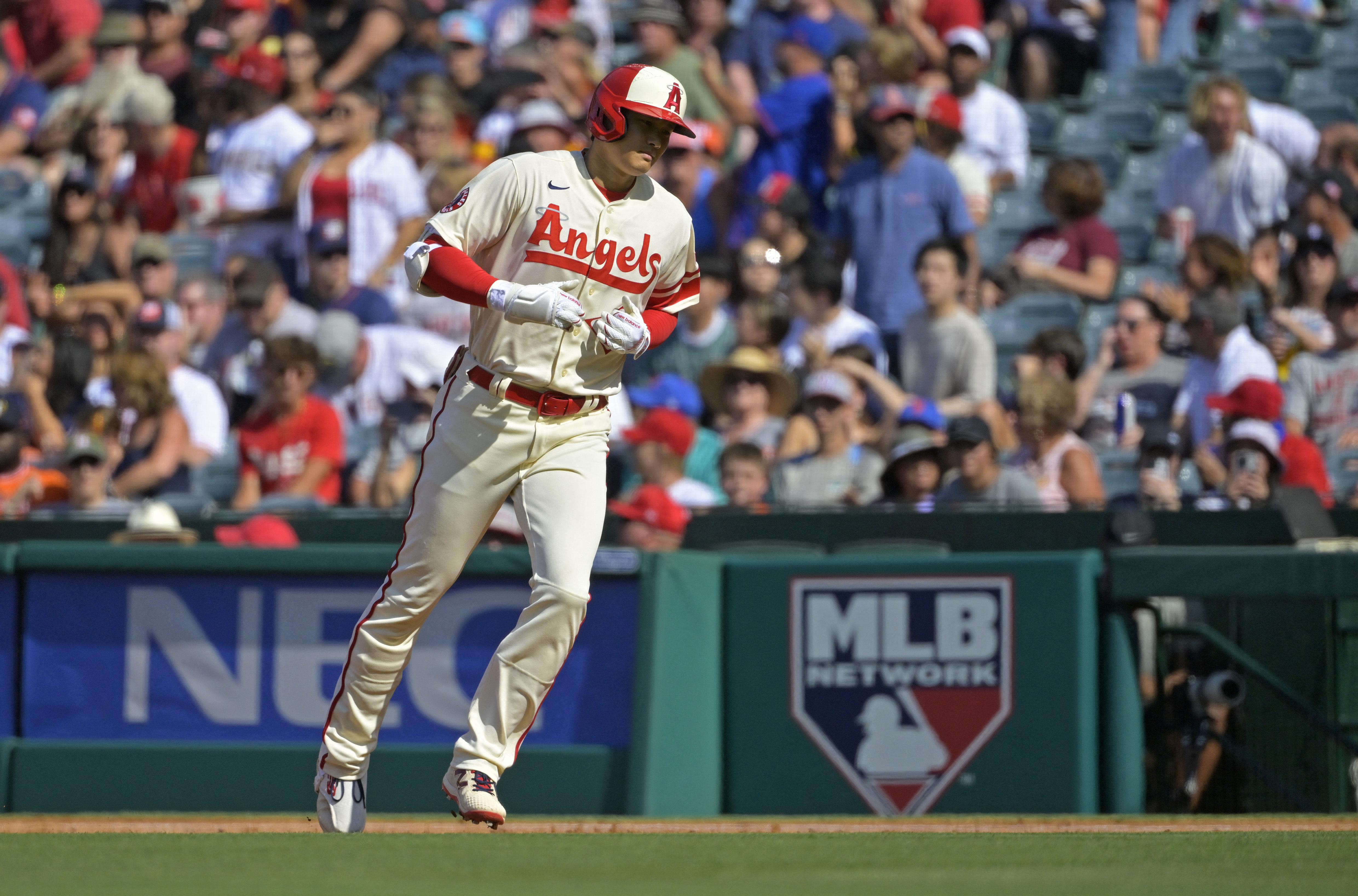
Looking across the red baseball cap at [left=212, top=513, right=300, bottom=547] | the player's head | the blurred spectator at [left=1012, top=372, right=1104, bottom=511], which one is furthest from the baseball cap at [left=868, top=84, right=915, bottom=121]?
the player's head

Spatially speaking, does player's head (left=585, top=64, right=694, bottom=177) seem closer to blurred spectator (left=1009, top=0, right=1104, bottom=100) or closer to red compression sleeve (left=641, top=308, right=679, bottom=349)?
red compression sleeve (left=641, top=308, right=679, bottom=349)

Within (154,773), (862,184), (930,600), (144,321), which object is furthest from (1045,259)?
(154,773)

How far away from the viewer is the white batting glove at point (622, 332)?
17.0 ft

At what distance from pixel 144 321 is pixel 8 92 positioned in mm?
4711

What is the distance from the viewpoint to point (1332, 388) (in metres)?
8.88

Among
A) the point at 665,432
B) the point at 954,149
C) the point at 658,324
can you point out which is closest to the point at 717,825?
the point at 658,324

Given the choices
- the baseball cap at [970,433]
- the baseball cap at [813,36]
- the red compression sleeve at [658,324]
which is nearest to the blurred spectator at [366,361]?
the baseball cap at [970,433]

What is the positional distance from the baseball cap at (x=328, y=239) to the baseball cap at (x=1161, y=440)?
455cm

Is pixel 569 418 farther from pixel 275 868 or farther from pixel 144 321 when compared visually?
pixel 144 321

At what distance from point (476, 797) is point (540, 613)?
53 cm

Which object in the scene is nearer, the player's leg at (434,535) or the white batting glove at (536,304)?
the white batting glove at (536,304)

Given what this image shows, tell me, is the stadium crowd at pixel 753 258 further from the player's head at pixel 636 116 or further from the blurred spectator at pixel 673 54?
the player's head at pixel 636 116

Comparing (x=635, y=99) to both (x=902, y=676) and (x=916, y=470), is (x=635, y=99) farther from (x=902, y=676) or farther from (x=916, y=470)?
(x=916, y=470)

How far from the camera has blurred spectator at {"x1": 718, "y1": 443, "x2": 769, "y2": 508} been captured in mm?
8664
